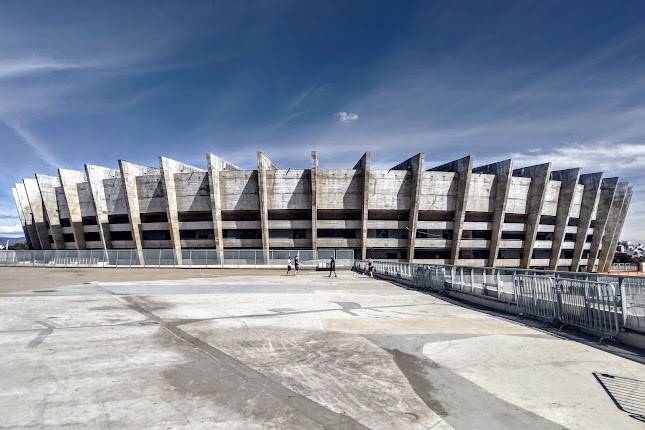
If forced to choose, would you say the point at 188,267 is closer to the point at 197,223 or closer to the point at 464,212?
the point at 197,223

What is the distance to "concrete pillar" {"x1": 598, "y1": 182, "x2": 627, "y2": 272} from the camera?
64.6 metres

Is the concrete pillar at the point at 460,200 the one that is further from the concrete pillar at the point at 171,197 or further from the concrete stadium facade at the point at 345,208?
the concrete pillar at the point at 171,197

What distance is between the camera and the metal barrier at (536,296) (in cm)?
1066

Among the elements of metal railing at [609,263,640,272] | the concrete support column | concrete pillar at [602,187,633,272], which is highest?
the concrete support column

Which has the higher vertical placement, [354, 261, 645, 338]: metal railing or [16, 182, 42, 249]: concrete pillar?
[16, 182, 42, 249]: concrete pillar

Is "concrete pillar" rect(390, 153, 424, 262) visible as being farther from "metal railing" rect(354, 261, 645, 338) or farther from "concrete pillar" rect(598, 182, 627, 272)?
"concrete pillar" rect(598, 182, 627, 272)

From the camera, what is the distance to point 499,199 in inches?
1983

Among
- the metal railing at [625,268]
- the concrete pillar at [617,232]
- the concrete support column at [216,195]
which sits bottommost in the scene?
the metal railing at [625,268]

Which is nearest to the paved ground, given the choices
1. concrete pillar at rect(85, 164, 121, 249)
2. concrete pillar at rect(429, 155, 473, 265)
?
concrete pillar at rect(429, 155, 473, 265)

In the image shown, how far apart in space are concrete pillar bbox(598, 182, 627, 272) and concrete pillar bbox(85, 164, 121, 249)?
75443 millimetres

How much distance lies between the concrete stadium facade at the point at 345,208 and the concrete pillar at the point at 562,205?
132 mm

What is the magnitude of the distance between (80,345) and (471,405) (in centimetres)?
711

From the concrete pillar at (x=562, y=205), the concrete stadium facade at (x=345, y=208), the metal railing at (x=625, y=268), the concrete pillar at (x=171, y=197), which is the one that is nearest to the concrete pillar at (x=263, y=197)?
the concrete stadium facade at (x=345, y=208)

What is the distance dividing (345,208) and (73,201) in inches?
1469
